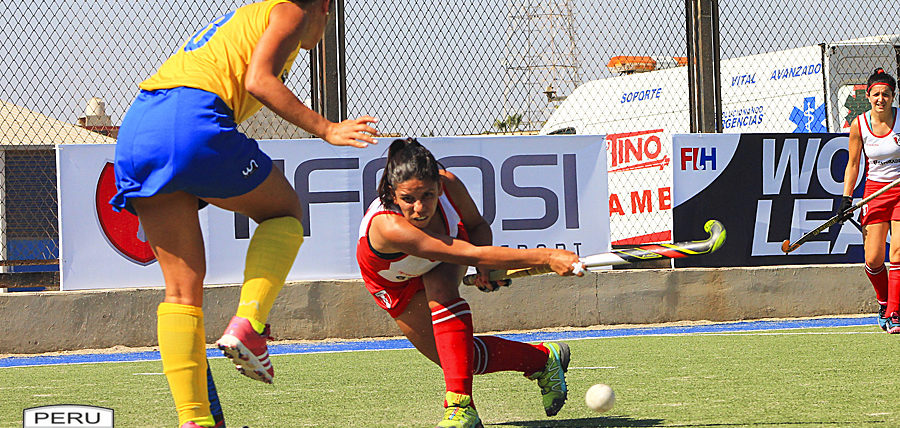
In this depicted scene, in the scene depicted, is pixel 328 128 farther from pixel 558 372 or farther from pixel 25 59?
pixel 25 59

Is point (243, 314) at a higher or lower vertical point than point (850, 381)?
higher

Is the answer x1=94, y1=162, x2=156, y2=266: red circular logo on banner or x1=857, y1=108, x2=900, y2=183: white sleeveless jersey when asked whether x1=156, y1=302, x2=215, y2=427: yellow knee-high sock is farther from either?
x1=857, y1=108, x2=900, y2=183: white sleeveless jersey

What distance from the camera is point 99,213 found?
8977 mm

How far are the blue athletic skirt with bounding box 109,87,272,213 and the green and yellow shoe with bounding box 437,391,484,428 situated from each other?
3.54 ft

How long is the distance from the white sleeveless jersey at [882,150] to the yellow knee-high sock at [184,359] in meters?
6.20

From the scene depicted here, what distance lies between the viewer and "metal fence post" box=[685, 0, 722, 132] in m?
10.4

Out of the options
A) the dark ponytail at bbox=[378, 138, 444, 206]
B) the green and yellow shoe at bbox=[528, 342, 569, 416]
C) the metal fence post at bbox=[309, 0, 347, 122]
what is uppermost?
the metal fence post at bbox=[309, 0, 347, 122]

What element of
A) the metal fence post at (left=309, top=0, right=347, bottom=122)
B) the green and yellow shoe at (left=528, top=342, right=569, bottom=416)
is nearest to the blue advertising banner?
the metal fence post at (left=309, top=0, right=347, bottom=122)

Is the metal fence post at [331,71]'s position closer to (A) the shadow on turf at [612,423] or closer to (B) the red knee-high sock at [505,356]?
(B) the red knee-high sock at [505,356]

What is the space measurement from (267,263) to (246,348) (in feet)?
1.11

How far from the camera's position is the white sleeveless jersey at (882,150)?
832 cm

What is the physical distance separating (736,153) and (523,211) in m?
2.07

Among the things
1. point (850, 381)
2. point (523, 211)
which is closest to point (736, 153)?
point (523, 211)

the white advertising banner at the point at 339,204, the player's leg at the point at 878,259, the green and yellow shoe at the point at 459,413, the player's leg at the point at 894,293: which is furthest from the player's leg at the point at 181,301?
the player's leg at the point at 878,259
